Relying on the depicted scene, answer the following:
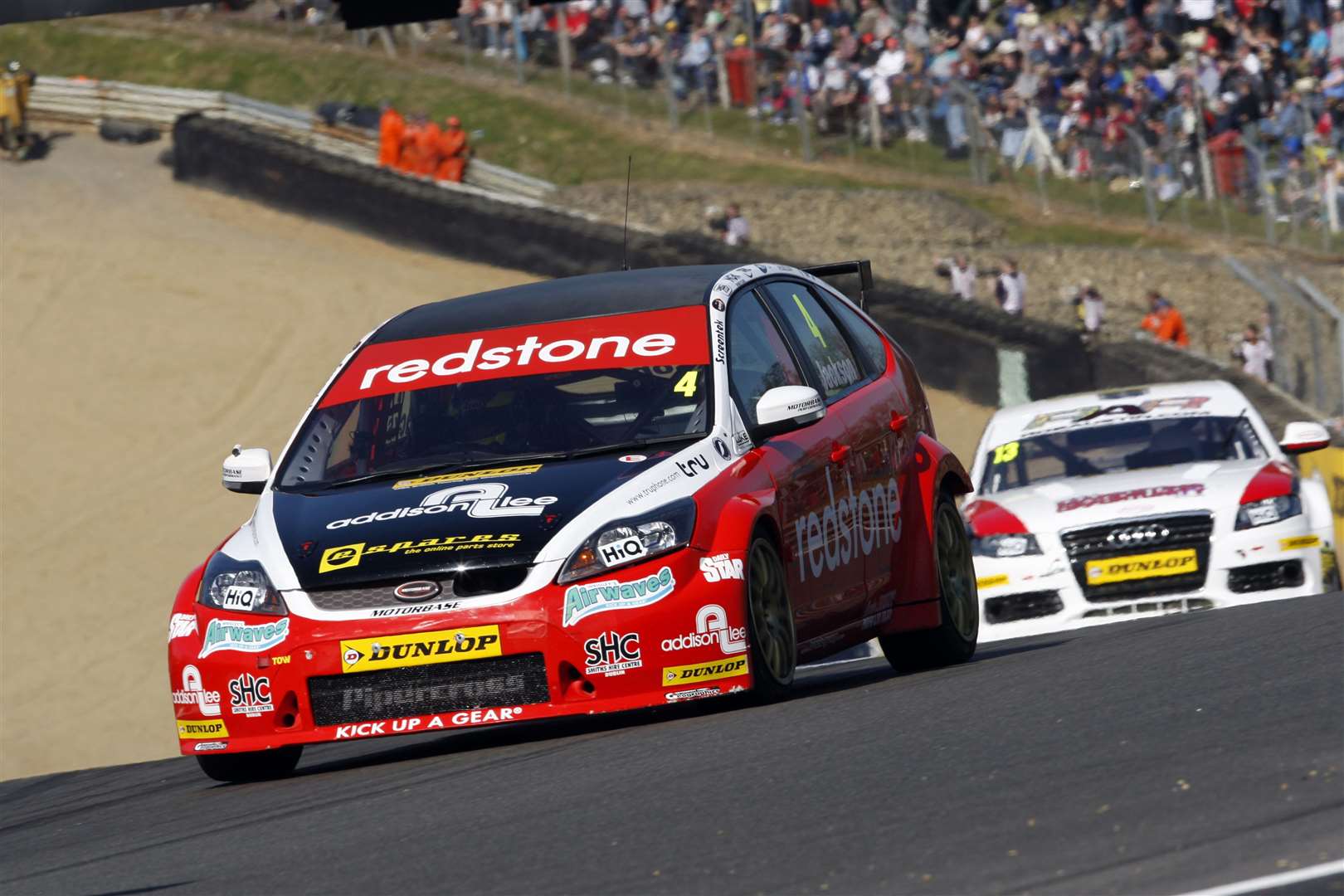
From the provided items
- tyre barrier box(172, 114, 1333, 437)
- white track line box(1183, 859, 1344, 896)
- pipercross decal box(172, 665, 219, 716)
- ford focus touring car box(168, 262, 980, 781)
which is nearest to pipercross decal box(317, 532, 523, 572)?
ford focus touring car box(168, 262, 980, 781)

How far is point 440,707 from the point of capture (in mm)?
7430

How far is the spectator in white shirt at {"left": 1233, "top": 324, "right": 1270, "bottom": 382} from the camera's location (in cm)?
2383

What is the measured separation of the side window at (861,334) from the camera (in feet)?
32.0

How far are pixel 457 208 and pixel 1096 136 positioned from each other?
27.6 ft

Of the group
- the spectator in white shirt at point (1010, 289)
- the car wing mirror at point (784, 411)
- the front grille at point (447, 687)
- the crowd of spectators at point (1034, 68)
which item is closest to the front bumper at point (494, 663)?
the front grille at point (447, 687)

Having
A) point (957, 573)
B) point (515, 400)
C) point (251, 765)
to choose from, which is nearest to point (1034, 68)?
point (957, 573)

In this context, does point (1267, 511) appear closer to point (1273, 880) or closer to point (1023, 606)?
point (1023, 606)

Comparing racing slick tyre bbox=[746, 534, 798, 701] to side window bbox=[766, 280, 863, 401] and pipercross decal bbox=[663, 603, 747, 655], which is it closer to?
pipercross decal bbox=[663, 603, 747, 655]

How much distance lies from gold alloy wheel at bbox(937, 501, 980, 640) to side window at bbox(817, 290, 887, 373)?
65 centimetres

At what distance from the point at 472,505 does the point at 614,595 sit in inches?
23.2

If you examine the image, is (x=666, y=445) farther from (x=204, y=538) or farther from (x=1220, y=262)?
(x=1220, y=262)

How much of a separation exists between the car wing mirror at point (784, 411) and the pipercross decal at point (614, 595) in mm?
890

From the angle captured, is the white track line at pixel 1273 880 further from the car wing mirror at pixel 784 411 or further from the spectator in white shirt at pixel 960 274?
the spectator in white shirt at pixel 960 274

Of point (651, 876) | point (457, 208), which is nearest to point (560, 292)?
point (651, 876)
